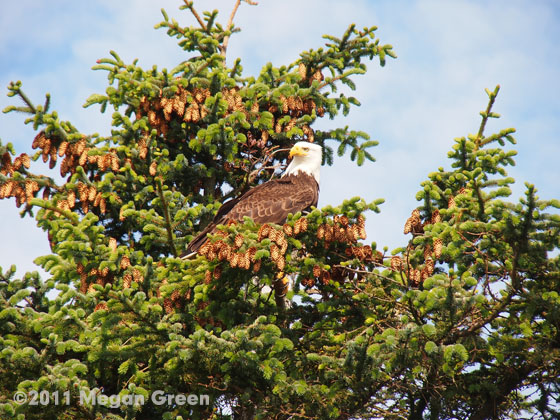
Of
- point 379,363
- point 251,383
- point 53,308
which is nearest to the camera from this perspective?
point 379,363

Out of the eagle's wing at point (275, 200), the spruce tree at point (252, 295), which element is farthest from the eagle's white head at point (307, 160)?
the spruce tree at point (252, 295)

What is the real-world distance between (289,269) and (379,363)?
141 cm

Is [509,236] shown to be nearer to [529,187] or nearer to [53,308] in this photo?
[529,187]

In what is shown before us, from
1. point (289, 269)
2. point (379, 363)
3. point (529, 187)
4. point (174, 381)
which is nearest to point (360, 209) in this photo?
point (289, 269)

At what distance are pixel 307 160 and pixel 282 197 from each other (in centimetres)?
96

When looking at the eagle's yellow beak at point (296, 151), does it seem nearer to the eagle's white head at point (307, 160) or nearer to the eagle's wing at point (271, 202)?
the eagle's white head at point (307, 160)

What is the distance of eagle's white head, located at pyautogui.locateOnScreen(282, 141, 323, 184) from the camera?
9086 mm

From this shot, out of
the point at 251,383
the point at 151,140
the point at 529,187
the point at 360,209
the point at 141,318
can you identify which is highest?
the point at 151,140

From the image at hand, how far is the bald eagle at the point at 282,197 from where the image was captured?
8.08 metres

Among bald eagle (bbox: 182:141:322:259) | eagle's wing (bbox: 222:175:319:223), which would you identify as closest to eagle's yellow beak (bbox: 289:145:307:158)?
bald eagle (bbox: 182:141:322:259)

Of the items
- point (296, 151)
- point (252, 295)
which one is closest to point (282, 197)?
point (296, 151)

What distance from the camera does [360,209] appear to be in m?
6.03

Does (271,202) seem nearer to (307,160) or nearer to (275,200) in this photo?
(275,200)

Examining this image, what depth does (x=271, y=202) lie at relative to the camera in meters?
8.41
